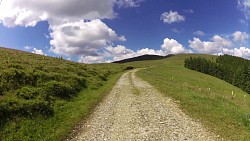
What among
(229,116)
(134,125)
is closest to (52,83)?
(134,125)

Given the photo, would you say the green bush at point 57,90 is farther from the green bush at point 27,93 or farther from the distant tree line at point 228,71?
the distant tree line at point 228,71

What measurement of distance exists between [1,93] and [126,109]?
9923 mm

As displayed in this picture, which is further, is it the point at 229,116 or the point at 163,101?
the point at 163,101

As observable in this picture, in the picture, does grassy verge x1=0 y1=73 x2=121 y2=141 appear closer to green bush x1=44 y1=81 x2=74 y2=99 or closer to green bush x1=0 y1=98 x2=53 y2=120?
green bush x1=0 y1=98 x2=53 y2=120

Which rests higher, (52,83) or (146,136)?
(52,83)

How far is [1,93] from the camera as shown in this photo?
21.3 m

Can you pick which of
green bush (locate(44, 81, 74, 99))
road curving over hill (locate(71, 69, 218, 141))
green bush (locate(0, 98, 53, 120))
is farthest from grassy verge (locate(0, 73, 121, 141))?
green bush (locate(44, 81, 74, 99))

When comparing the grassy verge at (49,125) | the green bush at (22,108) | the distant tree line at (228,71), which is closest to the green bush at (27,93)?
the green bush at (22,108)

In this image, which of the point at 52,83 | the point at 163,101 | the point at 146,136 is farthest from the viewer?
the point at 52,83

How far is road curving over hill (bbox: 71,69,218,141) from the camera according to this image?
48.9 feet

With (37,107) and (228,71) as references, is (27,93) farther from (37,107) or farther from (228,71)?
(228,71)

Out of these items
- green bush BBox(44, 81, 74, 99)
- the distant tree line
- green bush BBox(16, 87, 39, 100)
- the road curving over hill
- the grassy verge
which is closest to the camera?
the road curving over hill

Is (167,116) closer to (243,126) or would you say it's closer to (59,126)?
(243,126)

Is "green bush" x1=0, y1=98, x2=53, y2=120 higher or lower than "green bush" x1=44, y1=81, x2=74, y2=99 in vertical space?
lower
